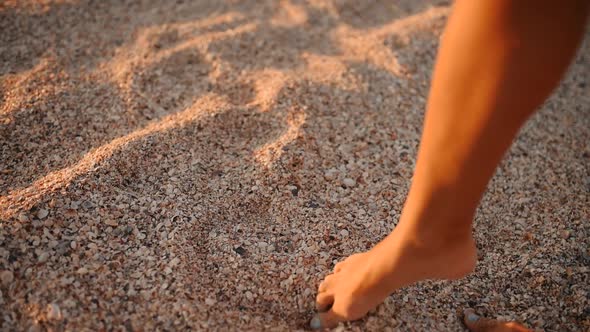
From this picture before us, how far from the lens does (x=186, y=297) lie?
3.75ft

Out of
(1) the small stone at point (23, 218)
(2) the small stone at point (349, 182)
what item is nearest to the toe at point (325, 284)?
(2) the small stone at point (349, 182)

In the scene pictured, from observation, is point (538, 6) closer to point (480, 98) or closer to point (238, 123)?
point (480, 98)

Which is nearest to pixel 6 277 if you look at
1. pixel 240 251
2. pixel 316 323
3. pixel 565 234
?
pixel 240 251

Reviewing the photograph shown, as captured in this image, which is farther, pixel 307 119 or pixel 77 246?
Result: pixel 307 119

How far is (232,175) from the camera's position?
1.46 m

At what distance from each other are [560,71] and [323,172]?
876 millimetres

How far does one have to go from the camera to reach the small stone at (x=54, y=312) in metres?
1.05

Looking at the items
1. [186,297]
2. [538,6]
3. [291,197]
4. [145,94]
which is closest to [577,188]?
[291,197]

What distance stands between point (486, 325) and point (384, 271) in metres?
0.37

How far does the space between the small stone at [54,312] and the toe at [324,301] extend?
0.65 meters

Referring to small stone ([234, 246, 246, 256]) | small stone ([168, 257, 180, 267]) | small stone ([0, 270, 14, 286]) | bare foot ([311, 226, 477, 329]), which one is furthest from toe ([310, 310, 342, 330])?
small stone ([0, 270, 14, 286])

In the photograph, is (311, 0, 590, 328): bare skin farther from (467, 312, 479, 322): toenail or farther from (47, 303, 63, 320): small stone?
(47, 303, 63, 320): small stone

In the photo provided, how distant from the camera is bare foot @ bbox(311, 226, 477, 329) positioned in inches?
39.9

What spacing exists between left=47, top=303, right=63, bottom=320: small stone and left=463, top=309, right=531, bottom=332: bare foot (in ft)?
3.53
